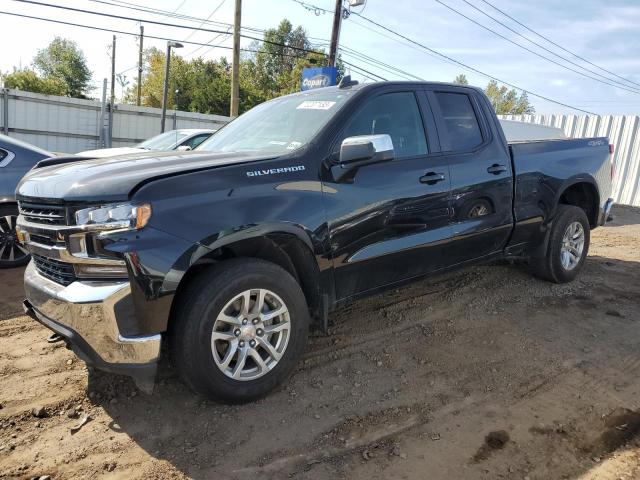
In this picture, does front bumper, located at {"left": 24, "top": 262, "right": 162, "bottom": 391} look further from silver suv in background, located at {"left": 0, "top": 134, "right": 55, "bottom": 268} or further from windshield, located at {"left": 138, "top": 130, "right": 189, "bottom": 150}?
windshield, located at {"left": 138, "top": 130, "right": 189, "bottom": 150}

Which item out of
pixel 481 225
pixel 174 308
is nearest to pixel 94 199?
pixel 174 308

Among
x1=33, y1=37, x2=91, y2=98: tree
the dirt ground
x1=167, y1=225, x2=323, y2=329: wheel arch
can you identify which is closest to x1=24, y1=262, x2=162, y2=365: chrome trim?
x1=167, y1=225, x2=323, y2=329: wheel arch

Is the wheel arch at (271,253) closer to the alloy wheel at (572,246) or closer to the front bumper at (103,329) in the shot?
the front bumper at (103,329)

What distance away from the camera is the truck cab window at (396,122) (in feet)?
11.8

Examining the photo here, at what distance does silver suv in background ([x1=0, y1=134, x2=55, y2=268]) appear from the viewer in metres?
5.67

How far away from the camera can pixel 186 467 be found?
2516mm

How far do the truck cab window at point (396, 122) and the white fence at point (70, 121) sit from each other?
20.8 m

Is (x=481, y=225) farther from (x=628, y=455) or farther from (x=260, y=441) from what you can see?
(x=260, y=441)

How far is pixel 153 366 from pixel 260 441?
27.7 inches

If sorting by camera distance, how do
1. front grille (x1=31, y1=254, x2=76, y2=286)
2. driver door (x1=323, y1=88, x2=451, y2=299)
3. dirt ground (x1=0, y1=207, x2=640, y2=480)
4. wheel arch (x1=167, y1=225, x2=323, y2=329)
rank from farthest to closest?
driver door (x1=323, y1=88, x2=451, y2=299) < wheel arch (x1=167, y1=225, x2=323, y2=329) < front grille (x1=31, y1=254, x2=76, y2=286) < dirt ground (x1=0, y1=207, x2=640, y2=480)

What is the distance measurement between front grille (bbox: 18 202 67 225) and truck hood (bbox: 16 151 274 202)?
0.19 ft

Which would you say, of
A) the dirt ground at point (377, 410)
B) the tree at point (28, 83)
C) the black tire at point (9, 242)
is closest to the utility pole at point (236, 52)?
the black tire at point (9, 242)

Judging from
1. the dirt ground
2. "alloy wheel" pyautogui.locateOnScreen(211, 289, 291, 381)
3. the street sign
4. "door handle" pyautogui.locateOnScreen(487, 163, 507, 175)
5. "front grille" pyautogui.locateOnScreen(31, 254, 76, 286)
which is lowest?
the dirt ground

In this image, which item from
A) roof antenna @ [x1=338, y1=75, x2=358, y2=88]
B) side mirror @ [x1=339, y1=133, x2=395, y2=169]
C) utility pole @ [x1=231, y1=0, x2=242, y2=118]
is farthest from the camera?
utility pole @ [x1=231, y1=0, x2=242, y2=118]
